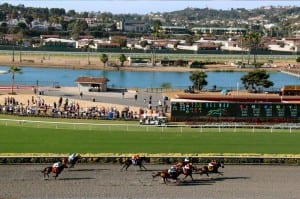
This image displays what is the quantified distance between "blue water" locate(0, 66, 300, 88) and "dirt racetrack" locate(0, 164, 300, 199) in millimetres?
41739

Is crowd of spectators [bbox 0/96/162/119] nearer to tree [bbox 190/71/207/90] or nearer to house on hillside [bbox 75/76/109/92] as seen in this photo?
house on hillside [bbox 75/76/109/92]

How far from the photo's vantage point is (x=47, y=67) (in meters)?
81.8

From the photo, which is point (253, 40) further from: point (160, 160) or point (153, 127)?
point (160, 160)

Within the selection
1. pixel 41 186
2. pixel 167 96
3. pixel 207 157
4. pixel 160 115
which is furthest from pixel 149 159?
Answer: pixel 167 96

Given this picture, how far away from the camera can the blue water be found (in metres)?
64.0

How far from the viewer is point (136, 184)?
59.8 ft

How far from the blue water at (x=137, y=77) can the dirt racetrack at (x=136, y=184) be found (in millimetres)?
41739

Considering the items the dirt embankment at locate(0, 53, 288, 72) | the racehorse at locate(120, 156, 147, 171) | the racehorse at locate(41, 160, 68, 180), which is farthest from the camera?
→ the dirt embankment at locate(0, 53, 288, 72)

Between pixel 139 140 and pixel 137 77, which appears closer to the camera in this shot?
pixel 139 140

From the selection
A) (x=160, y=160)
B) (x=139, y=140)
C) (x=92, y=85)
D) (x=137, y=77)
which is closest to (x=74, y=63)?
(x=137, y=77)

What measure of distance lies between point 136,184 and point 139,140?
6.29m

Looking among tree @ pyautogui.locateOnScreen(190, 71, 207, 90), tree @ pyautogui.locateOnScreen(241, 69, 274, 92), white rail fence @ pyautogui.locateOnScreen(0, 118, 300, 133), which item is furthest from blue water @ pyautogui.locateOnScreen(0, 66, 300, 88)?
white rail fence @ pyautogui.locateOnScreen(0, 118, 300, 133)

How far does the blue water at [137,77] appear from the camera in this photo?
64.0 meters

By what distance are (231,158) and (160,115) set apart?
997cm
